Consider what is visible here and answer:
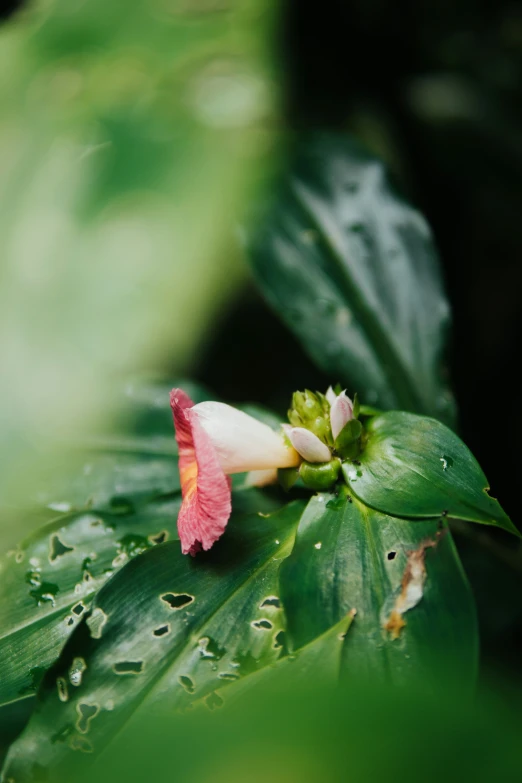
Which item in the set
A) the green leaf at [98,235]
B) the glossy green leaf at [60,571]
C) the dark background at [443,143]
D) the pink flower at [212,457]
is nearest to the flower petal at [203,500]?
the pink flower at [212,457]

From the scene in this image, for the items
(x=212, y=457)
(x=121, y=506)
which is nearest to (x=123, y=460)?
(x=121, y=506)

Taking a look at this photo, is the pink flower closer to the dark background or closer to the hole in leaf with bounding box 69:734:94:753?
the hole in leaf with bounding box 69:734:94:753

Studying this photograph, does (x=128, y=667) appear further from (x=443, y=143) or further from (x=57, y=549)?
(x=443, y=143)

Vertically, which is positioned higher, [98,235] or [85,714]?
[98,235]

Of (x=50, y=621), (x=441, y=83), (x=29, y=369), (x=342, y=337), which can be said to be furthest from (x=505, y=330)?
(x=50, y=621)

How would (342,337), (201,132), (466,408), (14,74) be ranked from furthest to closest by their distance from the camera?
(466,408) → (14,74) → (201,132) → (342,337)

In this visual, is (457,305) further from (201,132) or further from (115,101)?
(115,101)
